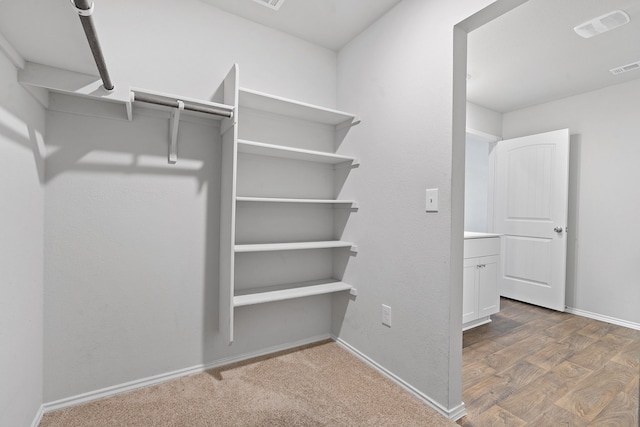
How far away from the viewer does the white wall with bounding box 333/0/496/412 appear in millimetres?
1621

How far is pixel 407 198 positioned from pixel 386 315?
0.78 metres

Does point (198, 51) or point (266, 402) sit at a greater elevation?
point (198, 51)

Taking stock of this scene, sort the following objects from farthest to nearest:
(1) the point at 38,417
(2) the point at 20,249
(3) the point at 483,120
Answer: (3) the point at 483,120
(1) the point at 38,417
(2) the point at 20,249

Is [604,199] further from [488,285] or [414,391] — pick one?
[414,391]

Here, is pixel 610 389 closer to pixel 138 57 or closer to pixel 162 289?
pixel 162 289

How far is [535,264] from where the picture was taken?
3.59 m

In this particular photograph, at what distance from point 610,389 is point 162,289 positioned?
112 inches

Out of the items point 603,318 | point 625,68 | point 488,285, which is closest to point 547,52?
point 625,68

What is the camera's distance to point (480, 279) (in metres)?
2.84

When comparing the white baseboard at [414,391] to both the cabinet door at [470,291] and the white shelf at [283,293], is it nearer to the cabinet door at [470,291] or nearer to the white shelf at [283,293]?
the white shelf at [283,293]

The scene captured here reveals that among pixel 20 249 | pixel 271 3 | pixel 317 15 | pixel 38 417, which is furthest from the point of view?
pixel 317 15

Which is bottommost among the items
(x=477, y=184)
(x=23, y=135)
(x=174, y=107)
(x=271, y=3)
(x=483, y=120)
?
→ (x=23, y=135)

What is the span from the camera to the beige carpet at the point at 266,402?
1539 mm

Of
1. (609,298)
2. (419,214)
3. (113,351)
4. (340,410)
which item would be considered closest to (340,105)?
(419,214)
